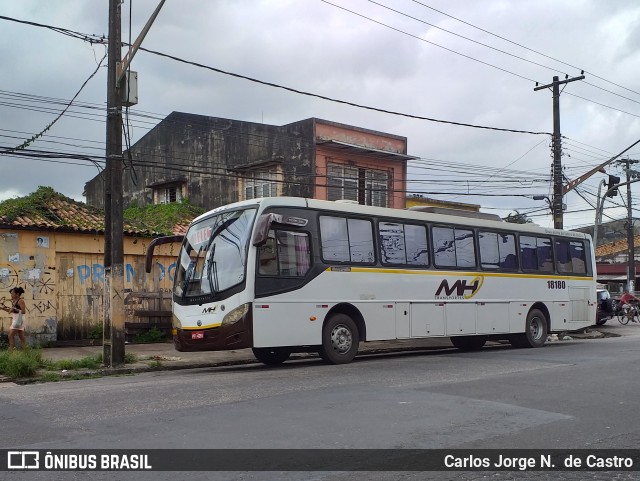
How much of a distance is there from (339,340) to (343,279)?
1231mm

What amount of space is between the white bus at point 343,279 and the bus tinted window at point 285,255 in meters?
0.02

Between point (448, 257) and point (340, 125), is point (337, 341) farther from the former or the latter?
point (340, 125)

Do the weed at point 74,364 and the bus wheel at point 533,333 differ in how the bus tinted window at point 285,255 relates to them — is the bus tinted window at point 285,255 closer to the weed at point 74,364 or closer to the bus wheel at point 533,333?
the weed at point 74,364

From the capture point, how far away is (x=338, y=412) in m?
8.16

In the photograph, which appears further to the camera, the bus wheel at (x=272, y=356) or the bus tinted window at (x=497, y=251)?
the bus tinted window at (x=497, y=251)

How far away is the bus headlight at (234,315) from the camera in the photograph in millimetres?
12664

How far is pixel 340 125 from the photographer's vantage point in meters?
27.8

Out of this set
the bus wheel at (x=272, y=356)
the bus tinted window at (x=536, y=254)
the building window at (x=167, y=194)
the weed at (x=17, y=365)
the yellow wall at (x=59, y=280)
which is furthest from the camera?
the building window at (x=167, y=194)

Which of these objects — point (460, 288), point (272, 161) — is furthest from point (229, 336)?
point (272, 161)

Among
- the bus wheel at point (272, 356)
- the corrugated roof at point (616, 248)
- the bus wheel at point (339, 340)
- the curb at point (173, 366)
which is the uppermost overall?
the corrugated roof at point (616, 248)

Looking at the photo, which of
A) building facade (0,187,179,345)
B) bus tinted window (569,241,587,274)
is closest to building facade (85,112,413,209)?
building facade (0,187,179,345)

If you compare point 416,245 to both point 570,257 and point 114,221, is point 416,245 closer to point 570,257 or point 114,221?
point 114,221

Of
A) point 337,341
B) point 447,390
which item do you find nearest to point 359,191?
point 337,341

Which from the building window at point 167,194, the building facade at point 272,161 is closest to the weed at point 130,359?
the building facade at point 272,161
